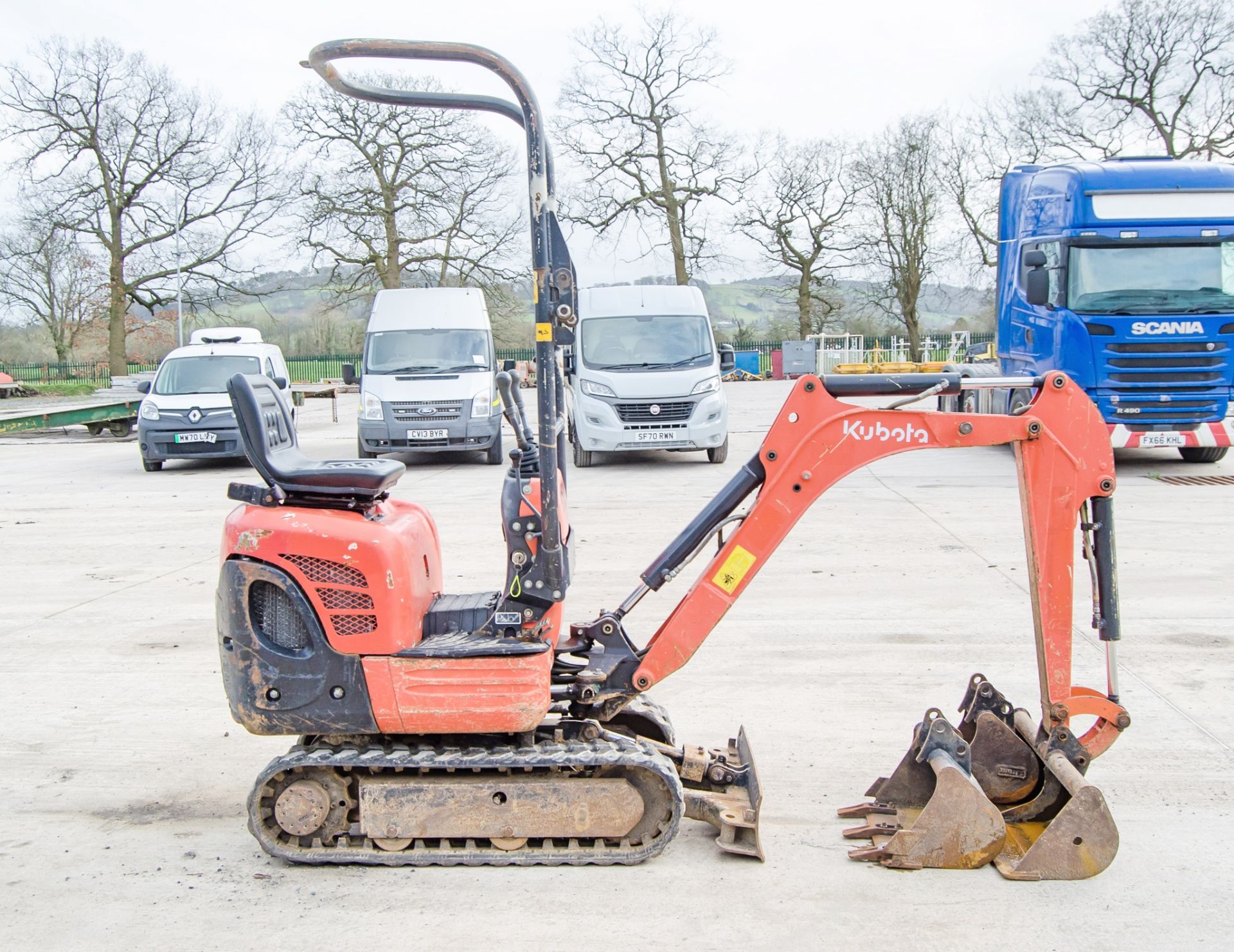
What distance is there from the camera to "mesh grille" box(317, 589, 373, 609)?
4.02m

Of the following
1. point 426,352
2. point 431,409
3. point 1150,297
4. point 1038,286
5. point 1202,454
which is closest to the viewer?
point 1150,297

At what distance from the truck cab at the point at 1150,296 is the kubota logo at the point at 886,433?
10411 millimetres

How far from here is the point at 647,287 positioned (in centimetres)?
1772

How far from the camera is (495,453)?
17.8m

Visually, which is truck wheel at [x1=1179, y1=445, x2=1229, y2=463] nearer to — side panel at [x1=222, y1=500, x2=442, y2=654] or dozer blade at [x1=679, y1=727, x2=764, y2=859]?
dozer blade at [x1=679, y1=727, x2=764, y2=859]

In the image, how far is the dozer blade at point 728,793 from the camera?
411 centimetres

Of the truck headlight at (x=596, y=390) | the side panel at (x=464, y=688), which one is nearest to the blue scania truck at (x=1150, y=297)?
the truck headlight at (x=596, y=390)

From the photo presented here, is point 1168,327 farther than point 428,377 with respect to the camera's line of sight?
No

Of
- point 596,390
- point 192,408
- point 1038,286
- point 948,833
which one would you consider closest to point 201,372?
point 192,408

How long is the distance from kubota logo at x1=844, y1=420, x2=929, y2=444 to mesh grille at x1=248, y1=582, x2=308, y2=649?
2172 millimetres

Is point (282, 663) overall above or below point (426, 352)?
below

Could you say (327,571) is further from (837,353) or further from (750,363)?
(750,363)

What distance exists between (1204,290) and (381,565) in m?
12.7

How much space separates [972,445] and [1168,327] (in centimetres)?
1085
